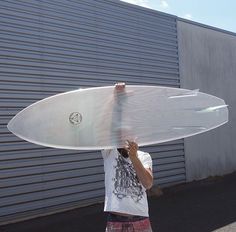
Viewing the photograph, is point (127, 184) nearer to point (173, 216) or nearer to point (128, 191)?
point (128, 191)

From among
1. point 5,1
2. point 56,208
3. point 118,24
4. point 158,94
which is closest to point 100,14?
point 118,24

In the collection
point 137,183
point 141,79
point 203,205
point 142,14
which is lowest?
point 203,205

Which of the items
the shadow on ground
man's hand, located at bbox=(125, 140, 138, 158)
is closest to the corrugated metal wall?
the shadow on ground

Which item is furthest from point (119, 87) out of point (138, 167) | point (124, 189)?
point (124, 189)

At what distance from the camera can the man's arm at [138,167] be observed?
325 centimetres

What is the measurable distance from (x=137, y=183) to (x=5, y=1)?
17.8 ft

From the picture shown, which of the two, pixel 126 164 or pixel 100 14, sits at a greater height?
pixel 100 14

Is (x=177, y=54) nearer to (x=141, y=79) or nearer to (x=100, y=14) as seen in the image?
(x=141, y=79)

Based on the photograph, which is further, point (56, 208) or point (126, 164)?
point (56, 208)

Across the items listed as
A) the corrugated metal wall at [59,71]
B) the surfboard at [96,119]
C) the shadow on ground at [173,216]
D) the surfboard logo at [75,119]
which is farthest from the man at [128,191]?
the corrugated metal wall at [59,71]

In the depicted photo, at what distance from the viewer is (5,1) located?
310 inches

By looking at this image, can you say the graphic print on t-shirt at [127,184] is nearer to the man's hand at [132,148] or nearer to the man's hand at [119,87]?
the man's hand at [132,148]

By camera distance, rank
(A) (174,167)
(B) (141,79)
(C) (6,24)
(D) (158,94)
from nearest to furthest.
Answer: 1. (D) (158,94)
2. (C) (6,24)
3. (B) (141,79)
4. (A) (174,167)

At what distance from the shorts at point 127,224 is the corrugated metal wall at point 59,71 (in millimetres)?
4566
